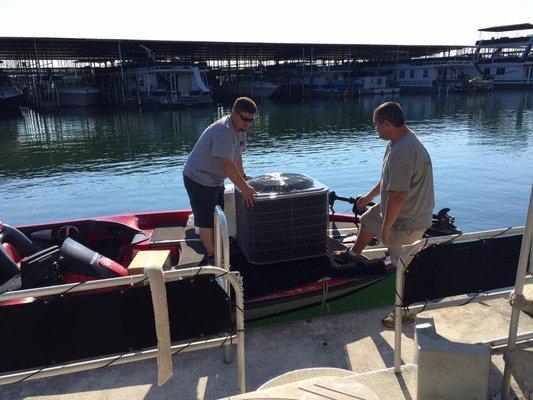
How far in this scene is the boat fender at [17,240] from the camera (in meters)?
5.25

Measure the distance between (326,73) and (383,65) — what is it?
13132mm

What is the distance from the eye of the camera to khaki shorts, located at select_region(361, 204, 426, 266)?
4.26m

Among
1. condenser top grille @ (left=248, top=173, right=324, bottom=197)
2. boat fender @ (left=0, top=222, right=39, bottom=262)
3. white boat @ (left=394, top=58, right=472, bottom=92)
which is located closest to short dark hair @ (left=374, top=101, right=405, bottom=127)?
condenser top grille @ (left=248, top=173, right=324, bottom=197)

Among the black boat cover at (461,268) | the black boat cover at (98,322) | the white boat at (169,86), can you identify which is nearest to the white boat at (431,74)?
the white boat at (169,86)

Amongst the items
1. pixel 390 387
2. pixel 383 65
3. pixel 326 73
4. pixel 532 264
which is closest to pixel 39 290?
pixel 390 387

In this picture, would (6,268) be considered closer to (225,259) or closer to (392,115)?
(225,259)

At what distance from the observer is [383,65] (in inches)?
2990

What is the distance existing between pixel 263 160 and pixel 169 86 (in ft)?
119

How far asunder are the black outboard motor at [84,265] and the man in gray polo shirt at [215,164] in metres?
0.99

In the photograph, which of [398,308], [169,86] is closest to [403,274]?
[398,308]

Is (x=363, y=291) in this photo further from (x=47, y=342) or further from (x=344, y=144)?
(x=344, y=144)

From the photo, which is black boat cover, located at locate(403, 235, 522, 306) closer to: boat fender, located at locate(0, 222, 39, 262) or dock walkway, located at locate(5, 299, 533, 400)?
dock walkway, located at locate(5, 299, 533, 400)

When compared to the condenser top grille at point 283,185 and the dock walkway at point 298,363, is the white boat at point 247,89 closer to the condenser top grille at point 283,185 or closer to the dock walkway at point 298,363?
the condenser top grille at point 283,185

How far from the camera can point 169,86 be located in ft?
176
